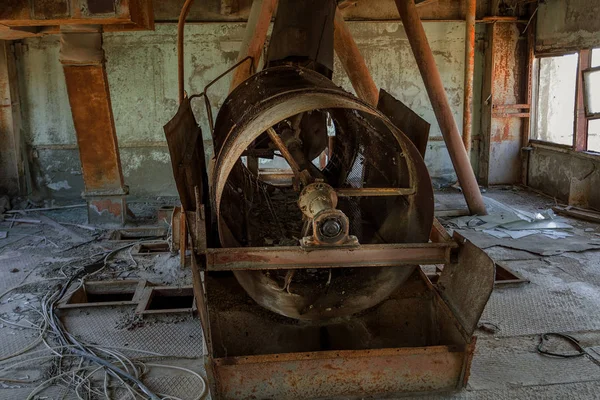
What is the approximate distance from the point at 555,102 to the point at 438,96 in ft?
11.5

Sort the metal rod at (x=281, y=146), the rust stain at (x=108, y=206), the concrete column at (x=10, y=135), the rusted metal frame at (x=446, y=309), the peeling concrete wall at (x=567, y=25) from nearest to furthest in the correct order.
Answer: the rusted metal frame at (x=446, y=309), the metal rod at (x=281, y=146), the rust stain at (x=108, y=206), the peeling concrete wall at (x=567, y=25), the concrete column at (x=10, y=135)

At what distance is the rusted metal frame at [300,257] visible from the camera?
3016mm

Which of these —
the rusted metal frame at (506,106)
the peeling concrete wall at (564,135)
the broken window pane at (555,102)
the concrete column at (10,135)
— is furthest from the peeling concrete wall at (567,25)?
the concrete column at (10,135)

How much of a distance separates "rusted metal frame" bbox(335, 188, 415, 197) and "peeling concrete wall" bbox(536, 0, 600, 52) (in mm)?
5062

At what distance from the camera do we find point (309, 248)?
301 centimetres

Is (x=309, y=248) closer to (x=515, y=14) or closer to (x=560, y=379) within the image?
(x=560, y=379)

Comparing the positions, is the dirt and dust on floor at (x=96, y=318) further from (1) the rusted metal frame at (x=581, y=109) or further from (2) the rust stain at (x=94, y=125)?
(1) the rusted metal frame at (x=581, y=109)

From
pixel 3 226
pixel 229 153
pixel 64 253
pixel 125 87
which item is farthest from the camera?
pixel 125 87

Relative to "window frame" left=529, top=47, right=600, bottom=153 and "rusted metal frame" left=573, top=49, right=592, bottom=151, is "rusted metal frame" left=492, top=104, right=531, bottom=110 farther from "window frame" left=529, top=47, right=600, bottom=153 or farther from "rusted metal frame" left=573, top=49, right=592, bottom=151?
"rusted metal frame" left=573, top=49, right=592, bottom=151

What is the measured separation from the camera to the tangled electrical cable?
10.9 feet

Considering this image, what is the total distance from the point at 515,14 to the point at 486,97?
1310mm

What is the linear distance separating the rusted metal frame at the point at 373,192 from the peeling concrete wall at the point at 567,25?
506 cm

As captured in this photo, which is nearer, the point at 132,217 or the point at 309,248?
the point at 309,248

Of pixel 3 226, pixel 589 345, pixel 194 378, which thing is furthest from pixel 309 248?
pixel 3 226
